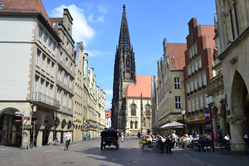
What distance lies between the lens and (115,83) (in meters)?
118

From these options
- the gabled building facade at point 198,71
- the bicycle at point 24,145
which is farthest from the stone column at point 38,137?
the gabled building facade at point 198,71

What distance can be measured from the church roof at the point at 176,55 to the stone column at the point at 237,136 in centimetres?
2833

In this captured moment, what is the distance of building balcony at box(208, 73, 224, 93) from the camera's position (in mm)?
21078

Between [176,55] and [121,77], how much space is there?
2656 inches

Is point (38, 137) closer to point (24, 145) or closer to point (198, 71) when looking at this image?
point (24, 145)

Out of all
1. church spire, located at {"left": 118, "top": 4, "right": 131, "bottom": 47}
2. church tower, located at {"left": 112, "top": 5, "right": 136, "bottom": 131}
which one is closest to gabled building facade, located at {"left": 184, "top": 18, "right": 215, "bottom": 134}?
church tower, located at {"left": 112, "top": 5, "right": 136, "bottom": 131}

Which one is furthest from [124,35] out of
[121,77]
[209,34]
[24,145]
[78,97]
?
[24,145]

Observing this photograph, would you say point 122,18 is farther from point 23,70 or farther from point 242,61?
point 242,61

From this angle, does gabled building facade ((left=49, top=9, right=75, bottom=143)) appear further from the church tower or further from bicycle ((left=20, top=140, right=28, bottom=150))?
the church tower

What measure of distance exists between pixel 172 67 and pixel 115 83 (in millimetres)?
77004

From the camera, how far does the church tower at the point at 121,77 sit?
110581 millimetres

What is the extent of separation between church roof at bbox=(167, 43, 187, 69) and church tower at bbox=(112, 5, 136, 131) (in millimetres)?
65337

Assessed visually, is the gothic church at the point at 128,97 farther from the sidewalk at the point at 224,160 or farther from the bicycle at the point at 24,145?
the sidewalk at the point at 224,160

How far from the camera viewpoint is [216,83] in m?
22.3
